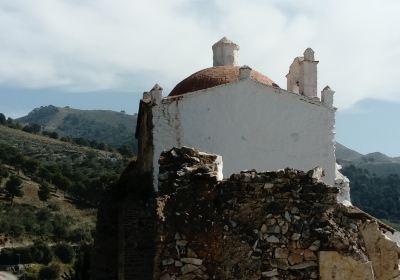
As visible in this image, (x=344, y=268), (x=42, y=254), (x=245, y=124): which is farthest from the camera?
(x=42, y=254)

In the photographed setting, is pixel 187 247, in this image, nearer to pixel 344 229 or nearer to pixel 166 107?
pixel 344 229

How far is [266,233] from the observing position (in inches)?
209

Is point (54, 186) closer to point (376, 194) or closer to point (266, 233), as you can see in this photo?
point (376, 194)

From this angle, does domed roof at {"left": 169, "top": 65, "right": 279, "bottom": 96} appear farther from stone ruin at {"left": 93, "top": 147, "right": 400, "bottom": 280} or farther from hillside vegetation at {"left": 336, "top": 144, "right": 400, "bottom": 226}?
hillside vegetation at {"left": 336, "top": 144, "right": 400, "bottom": 226}

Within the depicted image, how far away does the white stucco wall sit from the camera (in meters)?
15.8

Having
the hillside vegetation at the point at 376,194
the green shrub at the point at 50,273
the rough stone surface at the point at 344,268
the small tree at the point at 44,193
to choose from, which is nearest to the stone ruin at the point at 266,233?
the rough stone surface at the point at 344,268

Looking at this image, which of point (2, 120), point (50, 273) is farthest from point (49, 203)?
point (2, 120)

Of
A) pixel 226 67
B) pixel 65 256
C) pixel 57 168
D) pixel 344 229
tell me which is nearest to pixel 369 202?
pixel 57 168

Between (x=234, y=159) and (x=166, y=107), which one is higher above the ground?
(x=166, y=107)

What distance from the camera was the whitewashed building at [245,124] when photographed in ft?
51.7

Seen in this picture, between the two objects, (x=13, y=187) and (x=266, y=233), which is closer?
(x=266, y=233)

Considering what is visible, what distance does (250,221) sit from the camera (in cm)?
538

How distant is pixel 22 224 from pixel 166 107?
54.4m

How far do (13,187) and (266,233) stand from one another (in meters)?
70.3
